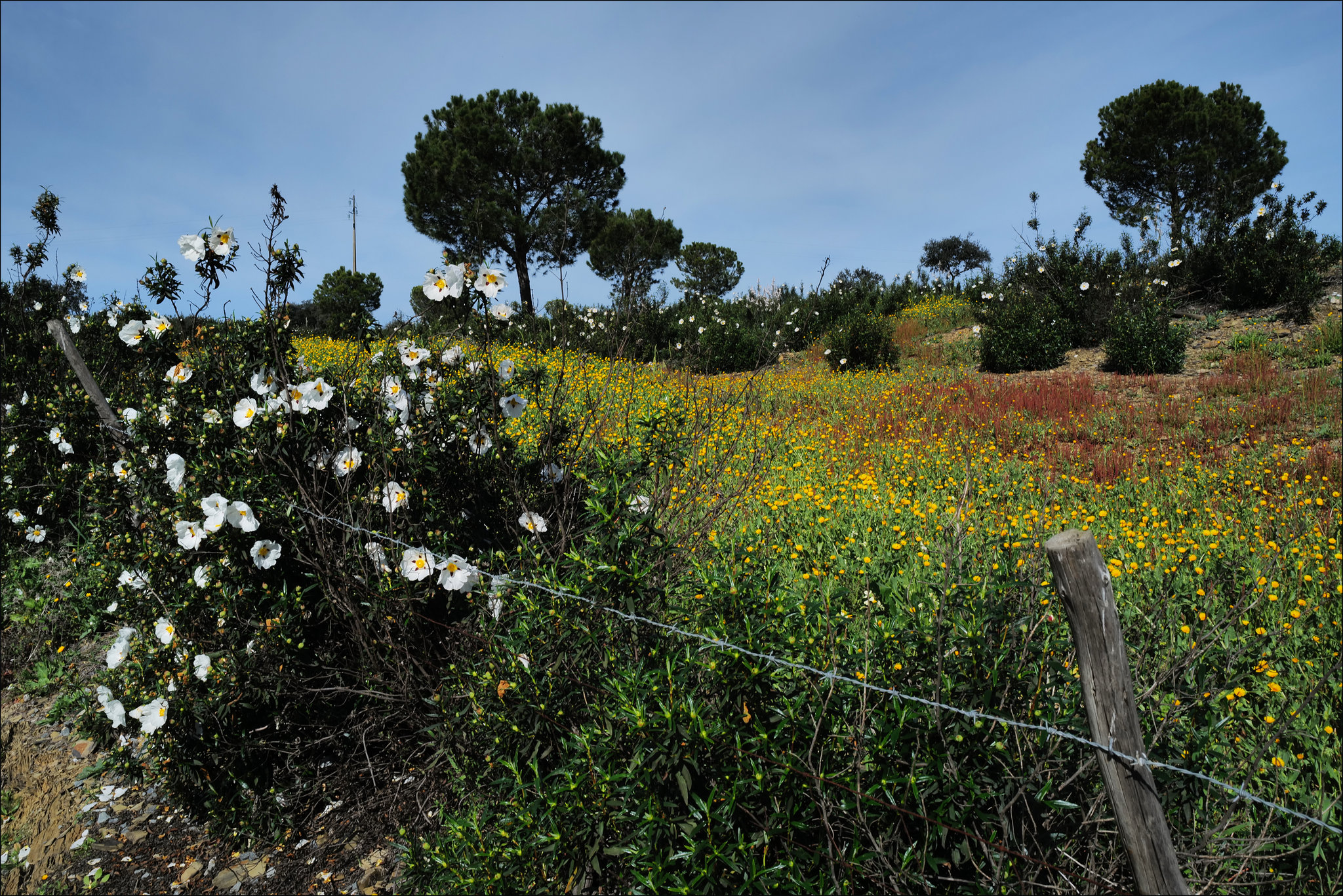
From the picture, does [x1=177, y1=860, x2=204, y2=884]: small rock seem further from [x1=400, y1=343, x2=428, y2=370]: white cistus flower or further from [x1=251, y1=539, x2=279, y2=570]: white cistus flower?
[x1=400, y1=343, x2=428, y2=370]: white cistus flower

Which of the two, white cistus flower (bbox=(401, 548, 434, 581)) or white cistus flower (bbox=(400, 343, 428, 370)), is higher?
white cistus flower (bbox=(400, 343, 428, 370))

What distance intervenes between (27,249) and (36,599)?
14.9 ft

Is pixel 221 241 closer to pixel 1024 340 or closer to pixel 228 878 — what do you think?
pixel 228 878

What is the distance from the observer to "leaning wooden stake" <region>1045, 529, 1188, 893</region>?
1.38 meters

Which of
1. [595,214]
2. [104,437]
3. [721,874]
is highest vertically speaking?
[595,214]

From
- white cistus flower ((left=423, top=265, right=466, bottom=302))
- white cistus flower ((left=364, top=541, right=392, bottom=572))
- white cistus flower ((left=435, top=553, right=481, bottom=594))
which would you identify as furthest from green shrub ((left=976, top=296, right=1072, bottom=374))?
white cistus flower ((left=364, top=541, right=392, bottom=572))

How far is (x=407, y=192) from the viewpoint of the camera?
22.8 metres

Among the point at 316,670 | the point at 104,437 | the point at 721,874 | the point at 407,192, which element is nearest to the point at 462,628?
the point at 316,670

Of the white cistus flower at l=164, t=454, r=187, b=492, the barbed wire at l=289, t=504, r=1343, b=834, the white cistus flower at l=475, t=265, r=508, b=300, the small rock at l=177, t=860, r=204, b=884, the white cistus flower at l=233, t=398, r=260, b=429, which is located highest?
the white cistus flower at l=475, t=265, r=508, b=300

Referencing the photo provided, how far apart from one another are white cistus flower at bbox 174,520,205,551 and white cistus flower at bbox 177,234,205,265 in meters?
1.11

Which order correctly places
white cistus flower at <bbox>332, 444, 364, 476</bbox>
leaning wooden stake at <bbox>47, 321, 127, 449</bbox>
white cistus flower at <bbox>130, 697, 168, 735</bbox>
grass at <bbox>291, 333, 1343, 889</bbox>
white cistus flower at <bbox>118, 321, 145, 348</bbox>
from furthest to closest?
leaning wooden stake at <bbox>47, 321, 127, 449</bbox>, white cistus flower at <bbox>118, 321, 145, 348</bbox>, white cistus flower at <bbox>332, 444, 364, 476</bbox>, white cistus flower at <bbox>130, 697, 168, 735</bbox>, grass at <bbox>291, 333, 1343, 889</bbox>

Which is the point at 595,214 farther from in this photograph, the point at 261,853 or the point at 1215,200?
the point at 261,853

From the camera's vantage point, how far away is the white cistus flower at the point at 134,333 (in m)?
3.34

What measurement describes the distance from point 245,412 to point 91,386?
225 cm
